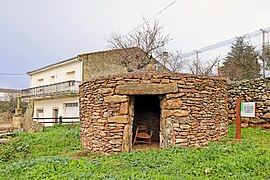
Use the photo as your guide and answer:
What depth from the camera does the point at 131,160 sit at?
5789 mm

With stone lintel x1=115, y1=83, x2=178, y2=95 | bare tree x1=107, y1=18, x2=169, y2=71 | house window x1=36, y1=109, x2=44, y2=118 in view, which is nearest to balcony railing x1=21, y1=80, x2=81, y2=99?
house window x1=36, y1=109, x2=44, y2=118

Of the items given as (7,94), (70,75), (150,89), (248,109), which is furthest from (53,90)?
(7,94)

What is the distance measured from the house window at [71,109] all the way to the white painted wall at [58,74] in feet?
6.99

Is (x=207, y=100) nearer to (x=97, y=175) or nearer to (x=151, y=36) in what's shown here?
(x=97, y=175)

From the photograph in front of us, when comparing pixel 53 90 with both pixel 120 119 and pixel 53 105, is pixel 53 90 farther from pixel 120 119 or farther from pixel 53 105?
pixel 120 119

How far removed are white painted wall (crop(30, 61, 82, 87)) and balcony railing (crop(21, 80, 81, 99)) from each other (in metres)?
0.71

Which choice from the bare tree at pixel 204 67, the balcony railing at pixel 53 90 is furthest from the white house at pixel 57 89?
the bare tree at pixel 204 67

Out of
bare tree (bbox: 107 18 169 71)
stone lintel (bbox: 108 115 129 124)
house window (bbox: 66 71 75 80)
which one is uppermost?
bare tree (bbox: 107 18 169 71)

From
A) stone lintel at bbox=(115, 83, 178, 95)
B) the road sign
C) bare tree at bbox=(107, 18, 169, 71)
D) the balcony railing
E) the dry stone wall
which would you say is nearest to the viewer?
stone lintel at bbox=(115, 83, 178, 95)

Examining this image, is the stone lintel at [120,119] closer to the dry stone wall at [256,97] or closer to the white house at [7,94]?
the dry stone wall at [256,97]

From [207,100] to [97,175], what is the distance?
13.1ft

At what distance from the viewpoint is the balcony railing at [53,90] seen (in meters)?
19.2

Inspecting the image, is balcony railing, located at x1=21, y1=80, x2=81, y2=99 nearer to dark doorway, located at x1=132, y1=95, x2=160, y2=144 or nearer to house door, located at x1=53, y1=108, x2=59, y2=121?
house door, located at x1=53, y1=108, x2=59, y2=121

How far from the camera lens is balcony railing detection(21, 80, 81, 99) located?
1915 cm
